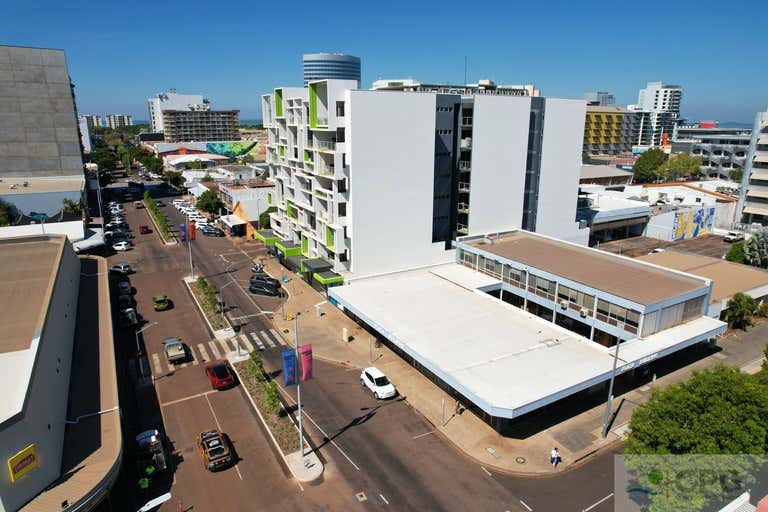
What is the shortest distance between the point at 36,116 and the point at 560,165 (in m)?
106

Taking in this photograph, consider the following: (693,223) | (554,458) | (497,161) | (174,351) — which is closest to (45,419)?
(174,351)

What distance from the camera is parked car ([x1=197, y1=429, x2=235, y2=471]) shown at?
95.1 feet

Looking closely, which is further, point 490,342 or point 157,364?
point 157,364

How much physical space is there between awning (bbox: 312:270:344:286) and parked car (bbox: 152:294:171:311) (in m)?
17.5

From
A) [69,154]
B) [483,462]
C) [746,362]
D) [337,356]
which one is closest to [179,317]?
[337,356]

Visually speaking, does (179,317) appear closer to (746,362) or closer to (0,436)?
(0,436)

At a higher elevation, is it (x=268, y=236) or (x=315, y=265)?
(x=315, y=265)

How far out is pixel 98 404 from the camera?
30.4 m

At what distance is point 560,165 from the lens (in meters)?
64.4

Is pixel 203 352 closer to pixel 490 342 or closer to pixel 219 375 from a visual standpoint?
pixel 219 375

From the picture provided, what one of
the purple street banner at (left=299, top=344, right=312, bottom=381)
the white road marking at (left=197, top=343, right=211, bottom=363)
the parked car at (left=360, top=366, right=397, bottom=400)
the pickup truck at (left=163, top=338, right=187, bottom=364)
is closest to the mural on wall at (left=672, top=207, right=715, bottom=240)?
the parked car at (left=360, top=366, right=397, bottom=400)

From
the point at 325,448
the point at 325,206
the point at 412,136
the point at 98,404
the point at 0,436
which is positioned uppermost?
the point at 412,136

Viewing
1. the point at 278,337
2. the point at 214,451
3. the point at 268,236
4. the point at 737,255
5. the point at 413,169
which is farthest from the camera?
the point at 268,236

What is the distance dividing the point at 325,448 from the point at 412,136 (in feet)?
110
